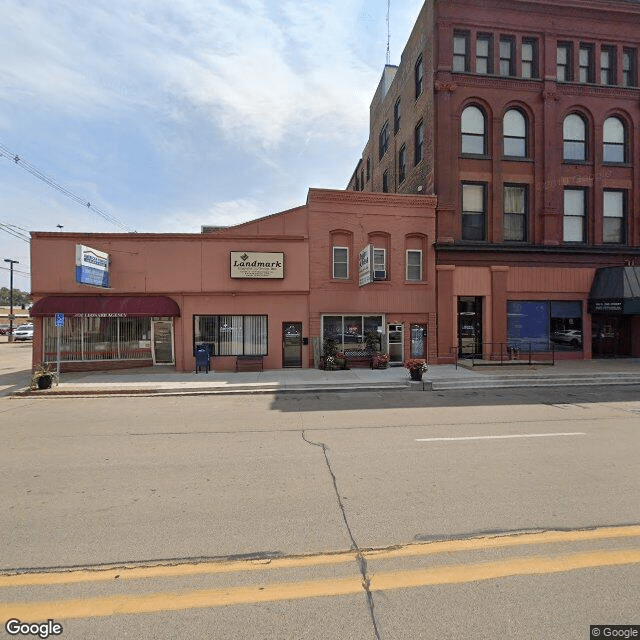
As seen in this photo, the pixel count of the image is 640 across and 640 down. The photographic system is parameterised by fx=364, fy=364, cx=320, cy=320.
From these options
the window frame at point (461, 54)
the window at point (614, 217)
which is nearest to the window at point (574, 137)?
the window at point (614, 217)

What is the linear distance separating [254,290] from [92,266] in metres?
6.40

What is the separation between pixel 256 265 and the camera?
16.3 meters

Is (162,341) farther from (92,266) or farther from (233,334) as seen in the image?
(92,266)

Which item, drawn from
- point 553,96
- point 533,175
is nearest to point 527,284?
point 533,175

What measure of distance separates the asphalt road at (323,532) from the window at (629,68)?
68.6ft

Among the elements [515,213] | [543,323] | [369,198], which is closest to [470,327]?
[543,323]

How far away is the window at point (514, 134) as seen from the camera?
59.6ft

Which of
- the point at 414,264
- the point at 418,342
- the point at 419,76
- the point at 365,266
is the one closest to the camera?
the point at 365,266

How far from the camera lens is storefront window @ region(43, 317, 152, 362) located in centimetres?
1603

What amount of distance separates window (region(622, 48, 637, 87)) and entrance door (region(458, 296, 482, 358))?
1396cm

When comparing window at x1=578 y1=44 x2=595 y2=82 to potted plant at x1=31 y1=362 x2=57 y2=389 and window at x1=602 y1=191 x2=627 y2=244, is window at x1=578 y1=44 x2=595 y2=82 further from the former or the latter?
potted plant at x1=31 y1=362 x2=57 y2=389

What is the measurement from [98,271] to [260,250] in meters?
6.63

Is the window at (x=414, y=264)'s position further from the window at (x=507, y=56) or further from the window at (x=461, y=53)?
the window at (x=507, y=56)

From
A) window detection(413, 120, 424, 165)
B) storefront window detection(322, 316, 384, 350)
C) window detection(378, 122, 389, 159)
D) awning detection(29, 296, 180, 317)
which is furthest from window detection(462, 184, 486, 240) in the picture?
awning detection(29, 296, 180, 317)
